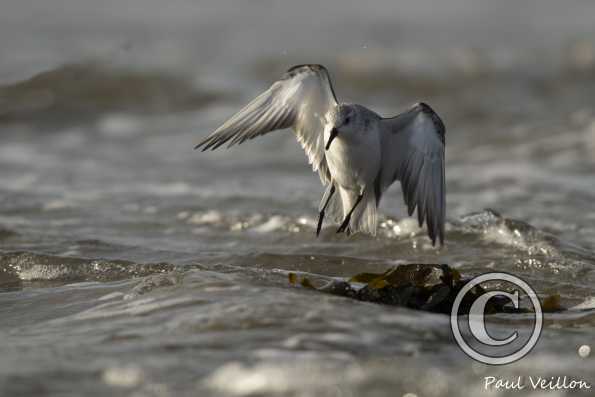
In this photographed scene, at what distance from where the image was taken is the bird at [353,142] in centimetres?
482

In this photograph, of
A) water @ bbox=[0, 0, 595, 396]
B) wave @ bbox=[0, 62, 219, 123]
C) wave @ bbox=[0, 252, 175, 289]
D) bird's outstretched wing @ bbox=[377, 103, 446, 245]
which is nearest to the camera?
water @ bbox=[0, 0, 595, 396]

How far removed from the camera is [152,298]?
163 inches

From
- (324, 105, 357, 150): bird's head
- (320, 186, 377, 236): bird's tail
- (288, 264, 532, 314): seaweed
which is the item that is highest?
(324, 105, 357, 150): bird's head

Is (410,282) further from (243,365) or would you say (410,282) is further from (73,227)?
(73,227)

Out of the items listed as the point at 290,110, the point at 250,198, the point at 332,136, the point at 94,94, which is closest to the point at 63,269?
the point at 290,110

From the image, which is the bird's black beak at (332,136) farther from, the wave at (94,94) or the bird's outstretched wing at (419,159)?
the wave at (94,94)

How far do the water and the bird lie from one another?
494mm

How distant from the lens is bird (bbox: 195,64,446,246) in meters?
4.82

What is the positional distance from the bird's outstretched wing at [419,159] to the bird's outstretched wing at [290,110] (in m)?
0.39

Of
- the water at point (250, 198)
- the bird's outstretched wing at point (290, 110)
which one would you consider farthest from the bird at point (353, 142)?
the water at point (250, 198)

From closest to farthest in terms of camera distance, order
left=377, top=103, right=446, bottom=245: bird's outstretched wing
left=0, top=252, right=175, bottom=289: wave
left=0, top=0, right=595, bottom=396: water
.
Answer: left=0, top=0, right=595, bottom=396: water < left=377, top=103, right=446, bottom=245: bird's outstretched wing < left=0, top=252, right=175, bottom=289: wave

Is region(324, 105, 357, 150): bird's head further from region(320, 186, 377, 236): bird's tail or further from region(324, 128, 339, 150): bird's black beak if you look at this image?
region(320, 186, 377, 236): bird's tail

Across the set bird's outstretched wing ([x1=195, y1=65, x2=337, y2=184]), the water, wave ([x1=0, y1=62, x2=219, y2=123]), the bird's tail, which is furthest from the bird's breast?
wave ([x1=0, y1=62, x2=219, y2=123])

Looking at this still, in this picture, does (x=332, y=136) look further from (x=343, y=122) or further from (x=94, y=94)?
(x=94, y=94)
